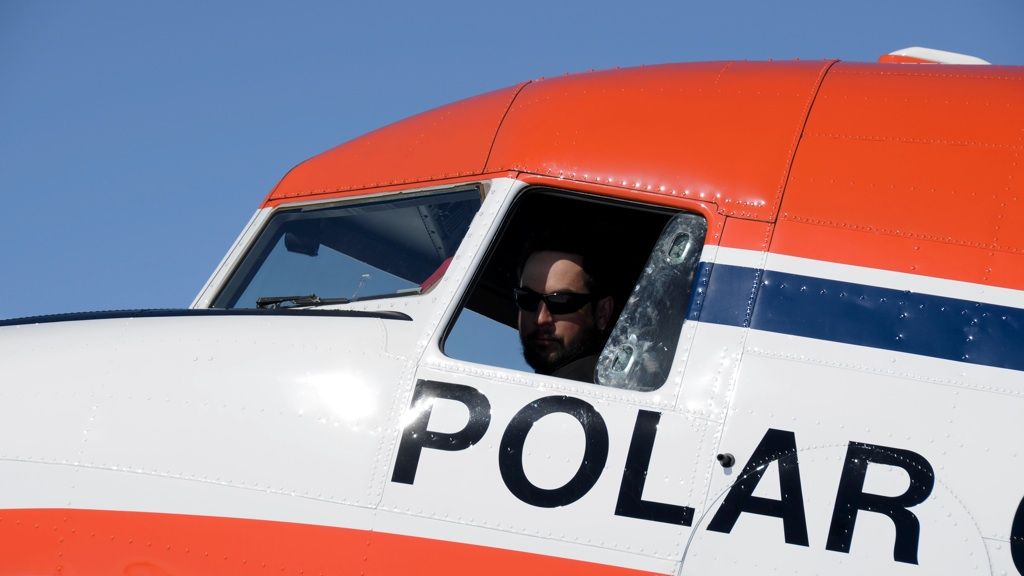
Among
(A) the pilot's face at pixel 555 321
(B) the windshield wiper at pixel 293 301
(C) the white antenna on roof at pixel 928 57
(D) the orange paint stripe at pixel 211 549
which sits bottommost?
(D) the orange paint stripe at pixel 211 549

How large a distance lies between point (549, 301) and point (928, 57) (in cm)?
270

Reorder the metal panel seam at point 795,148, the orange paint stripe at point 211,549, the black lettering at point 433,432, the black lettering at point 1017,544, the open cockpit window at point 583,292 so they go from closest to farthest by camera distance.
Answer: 1. the black lettering at point 1017,544
2. the orange paint stripe at point 211,549
3. the black lettering at point 433,432
4. the metal panel seam at point 795,148
5. the open cockpit window at point 583,292

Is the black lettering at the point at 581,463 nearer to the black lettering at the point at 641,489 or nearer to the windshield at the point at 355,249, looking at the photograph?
the black lettering at the point at 641,489

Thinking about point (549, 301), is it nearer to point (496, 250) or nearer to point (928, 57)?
point (496, 250)

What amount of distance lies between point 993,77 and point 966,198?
1.01 m

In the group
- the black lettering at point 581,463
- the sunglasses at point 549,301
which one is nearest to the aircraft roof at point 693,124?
the sunglasses at point 549,301

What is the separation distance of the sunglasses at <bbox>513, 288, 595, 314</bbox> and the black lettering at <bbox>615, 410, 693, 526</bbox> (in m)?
1.04

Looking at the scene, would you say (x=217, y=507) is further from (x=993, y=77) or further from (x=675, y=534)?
(x=993, y=77)

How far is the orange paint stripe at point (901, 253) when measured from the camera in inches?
183

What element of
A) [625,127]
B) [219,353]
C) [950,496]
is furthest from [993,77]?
[219,353]

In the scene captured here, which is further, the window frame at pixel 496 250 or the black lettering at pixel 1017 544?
the window frame at pixel 496 250

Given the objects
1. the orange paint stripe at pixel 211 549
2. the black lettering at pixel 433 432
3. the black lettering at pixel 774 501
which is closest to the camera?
the black lettering at pixel 774 501

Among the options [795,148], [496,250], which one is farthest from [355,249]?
[795,148]

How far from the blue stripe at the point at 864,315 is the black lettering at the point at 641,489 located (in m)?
0.58
